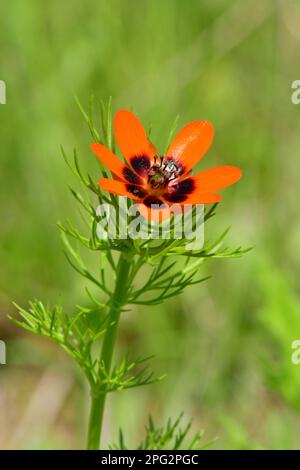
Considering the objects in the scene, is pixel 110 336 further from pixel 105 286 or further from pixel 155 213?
pixel 155 213

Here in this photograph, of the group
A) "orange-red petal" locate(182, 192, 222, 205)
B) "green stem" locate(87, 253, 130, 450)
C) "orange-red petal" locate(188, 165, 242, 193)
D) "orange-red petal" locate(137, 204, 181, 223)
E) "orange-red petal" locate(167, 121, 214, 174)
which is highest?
"orange-red petal" locate(167, 121, 214, 174)

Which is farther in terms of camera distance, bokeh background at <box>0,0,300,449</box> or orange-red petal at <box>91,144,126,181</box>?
bokeh background at <box>0,0,300,449</box>

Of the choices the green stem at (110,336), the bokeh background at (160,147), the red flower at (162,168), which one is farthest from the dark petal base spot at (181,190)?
the bokeh background at (160,147)

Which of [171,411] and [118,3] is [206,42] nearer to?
[118,3]

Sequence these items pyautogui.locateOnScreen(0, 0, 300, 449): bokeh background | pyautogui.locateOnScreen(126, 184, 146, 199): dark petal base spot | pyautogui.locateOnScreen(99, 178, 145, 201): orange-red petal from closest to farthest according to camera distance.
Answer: pyautogui.locateOnScreen(99, 178, 145, 201): orange-red petal
pyautogui.locateOnScreen(126, 184, 146, 199): dark petal base spot
pyautogui.locateOnScreen(0, 0, 300, 449): bokeh background

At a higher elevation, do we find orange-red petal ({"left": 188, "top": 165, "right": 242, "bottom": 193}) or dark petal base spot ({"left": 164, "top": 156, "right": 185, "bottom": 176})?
dark petal base spot ({"left": 164, "top": 156, "right": 185, "bottom": 176})

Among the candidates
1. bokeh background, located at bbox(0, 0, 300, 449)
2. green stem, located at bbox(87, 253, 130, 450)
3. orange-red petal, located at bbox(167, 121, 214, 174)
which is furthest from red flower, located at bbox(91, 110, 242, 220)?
bokeh background, located at bbox(0, 0, 300, 449)

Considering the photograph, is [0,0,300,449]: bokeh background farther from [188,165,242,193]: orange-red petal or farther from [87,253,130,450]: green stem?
[188,165,242,193]: orange-red petal

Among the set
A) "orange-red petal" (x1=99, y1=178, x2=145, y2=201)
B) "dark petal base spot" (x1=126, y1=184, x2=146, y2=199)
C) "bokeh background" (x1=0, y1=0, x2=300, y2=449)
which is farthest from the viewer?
"bokeh background" (x1=0, y1=0, x2=300, y2=449)
